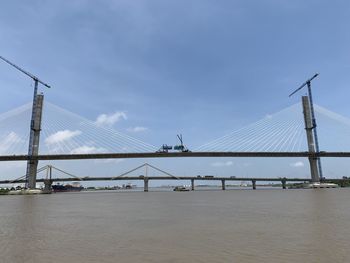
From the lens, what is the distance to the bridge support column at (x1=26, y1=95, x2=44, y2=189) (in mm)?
103188

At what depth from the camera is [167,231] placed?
17688 millimetres

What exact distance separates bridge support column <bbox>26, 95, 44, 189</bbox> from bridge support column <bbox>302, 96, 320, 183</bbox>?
83941mm

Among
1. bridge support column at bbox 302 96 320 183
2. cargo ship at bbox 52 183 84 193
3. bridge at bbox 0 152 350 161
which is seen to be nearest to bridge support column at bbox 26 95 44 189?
bridge at bbox 0 152 350 161

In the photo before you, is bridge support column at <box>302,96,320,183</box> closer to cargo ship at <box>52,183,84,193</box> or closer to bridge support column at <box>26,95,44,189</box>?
bridge support column at <box>26,95,44,189</box>

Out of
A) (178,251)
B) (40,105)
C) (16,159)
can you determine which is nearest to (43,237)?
(178,251)

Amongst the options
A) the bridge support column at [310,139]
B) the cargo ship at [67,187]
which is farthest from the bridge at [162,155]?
the cargo ship at [67,187]

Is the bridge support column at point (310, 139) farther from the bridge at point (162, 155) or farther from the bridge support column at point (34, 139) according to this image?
the bridge support column at point (34, 139)

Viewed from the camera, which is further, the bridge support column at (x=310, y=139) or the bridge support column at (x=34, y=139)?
the bridge support column at (x=310, y=139)

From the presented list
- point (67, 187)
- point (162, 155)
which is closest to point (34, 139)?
point (162, 155)

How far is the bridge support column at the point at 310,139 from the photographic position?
112m

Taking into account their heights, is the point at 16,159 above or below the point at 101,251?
above

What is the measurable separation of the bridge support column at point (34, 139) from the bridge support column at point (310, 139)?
8394 cm

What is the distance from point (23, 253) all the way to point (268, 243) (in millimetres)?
9272

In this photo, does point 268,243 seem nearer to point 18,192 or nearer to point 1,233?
point 1,233
